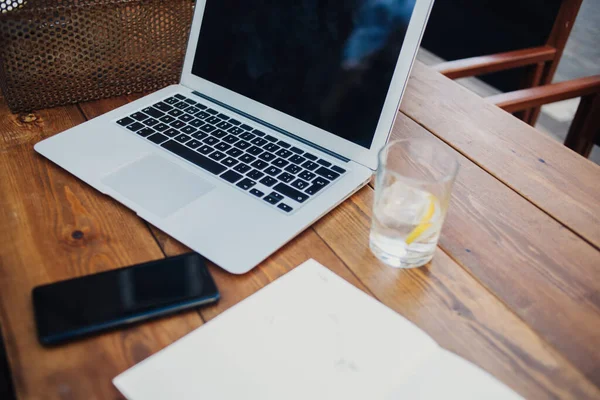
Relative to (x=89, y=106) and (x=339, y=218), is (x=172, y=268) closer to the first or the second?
(x=339, y=218)

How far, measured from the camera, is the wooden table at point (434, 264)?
455mm

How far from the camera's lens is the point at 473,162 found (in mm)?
750

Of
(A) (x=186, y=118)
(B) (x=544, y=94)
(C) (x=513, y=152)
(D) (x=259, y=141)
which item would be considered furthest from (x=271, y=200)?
(B) (x=544, y=94)

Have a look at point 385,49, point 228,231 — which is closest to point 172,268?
point 228,231

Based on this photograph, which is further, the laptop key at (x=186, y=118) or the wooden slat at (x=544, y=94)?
the wooden slat at (x=544, y=94)

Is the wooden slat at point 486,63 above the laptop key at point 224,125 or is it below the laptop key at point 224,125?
above

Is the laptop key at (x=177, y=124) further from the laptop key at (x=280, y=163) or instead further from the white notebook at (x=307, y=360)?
the white notebook at (x=307, y=360)

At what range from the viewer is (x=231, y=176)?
0.65 m

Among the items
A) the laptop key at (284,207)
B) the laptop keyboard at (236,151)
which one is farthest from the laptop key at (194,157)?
the laptop key at (284,207)

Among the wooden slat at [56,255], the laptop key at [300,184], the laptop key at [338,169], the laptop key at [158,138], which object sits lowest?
the wooden slat at [56,255]

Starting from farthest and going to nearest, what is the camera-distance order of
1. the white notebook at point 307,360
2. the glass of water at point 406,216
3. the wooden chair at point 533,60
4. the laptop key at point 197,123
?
the wooden chair at point 533,60 < the laptop key at point 197,123 < the glass of water at point 406,216 < the white notebook at point 307,360

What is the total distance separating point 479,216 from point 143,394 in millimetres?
434

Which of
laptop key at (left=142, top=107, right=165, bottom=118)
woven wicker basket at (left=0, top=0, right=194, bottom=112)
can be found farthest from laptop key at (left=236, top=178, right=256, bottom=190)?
woven wicker basket at (left=0, top=0, right=194, bottom=112)

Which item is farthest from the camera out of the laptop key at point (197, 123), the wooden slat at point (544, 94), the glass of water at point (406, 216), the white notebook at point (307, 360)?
the wooden slat at point (544, 94)
